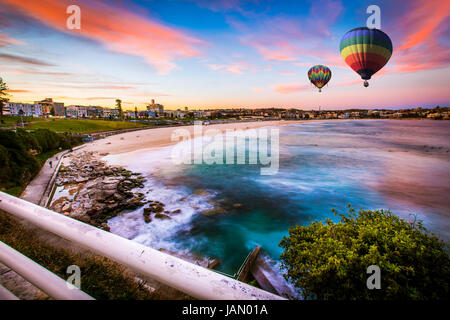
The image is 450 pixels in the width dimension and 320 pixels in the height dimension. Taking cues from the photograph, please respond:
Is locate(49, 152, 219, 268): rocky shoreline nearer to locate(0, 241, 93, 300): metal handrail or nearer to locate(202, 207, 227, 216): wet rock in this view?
locate(202, 207, 227, 216): wet rock

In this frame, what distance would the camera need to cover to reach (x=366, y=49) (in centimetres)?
3416

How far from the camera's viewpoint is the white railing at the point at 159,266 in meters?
2.07

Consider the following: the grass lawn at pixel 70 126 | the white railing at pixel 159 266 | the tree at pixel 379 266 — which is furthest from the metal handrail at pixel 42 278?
the grass lawn at pixel 70 126

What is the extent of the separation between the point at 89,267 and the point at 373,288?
5615 millimetres

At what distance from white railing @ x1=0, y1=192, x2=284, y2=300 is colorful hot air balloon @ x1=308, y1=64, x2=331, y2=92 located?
59.2m

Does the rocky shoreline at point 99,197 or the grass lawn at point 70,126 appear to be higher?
the grass lawn at point 70,126

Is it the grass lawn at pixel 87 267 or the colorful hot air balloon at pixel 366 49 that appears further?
the colorful hot air balloon at pixel 366 49

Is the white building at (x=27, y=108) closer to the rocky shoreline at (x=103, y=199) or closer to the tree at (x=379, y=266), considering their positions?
the rocky shoreline at (x=103, y=199)

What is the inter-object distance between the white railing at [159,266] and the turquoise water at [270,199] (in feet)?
29.2

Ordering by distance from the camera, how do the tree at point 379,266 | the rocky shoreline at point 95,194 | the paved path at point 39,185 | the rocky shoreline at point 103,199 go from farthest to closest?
the paved path at point 39,185 < the rocky shoreline at point 95,194 < the rocky shoreline at point 103,199 < the tree at point 379,266

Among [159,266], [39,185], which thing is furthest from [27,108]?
[159,266]
